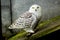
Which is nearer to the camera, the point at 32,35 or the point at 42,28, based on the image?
the point at 32,35

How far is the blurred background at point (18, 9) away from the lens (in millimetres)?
1608

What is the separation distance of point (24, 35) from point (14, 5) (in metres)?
0.29

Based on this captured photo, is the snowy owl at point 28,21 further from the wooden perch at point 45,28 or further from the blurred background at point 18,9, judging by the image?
the blurred background at point 18,9

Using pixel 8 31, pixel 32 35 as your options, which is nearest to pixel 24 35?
pixel 32 35

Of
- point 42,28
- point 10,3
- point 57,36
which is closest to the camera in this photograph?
point 57,36

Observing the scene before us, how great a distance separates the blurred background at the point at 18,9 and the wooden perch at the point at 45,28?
0.07 meters

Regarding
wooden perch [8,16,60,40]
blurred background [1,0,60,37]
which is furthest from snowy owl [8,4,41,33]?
blurred background [1,0,60,37]

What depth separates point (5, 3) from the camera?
1599 mm

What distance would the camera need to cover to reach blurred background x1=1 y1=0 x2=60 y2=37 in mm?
1608

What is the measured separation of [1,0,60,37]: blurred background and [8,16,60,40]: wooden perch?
0.07 metres

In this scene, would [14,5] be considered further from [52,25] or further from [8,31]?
[52,25]

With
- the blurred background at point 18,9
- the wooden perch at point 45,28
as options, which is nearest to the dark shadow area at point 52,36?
the wooden perch at point 45,28

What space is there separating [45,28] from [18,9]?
29 cm

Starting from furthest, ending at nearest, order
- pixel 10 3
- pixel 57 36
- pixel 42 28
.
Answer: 1. pixel 10 3
2. pixel 42 28
3. pixel 57 36
